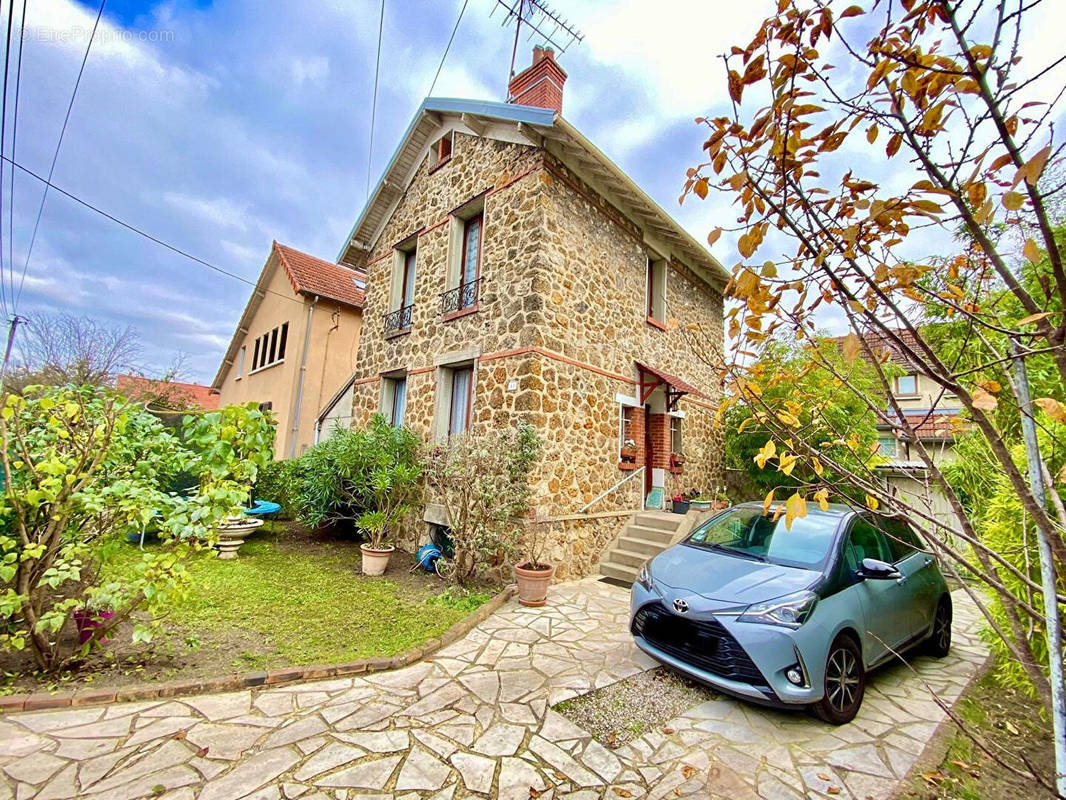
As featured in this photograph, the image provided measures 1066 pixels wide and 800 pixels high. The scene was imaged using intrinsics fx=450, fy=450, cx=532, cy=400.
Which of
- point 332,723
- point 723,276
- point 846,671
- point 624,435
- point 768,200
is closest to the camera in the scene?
point 768,200

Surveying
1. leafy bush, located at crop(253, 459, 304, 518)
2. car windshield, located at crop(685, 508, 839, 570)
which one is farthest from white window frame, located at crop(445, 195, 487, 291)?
car windshield, located at crop(685, 508, 839, 570)

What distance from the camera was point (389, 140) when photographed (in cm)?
1010

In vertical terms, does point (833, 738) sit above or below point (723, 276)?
below

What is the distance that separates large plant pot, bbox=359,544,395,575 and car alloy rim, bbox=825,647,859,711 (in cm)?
593

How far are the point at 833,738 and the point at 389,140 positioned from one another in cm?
1205

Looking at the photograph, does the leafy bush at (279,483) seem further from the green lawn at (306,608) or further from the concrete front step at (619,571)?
the concrete front step at (619,571)

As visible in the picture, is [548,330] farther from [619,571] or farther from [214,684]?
[214,684]

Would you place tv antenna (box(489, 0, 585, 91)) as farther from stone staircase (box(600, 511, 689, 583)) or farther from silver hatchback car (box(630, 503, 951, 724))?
silver hatchback car (box(630, 503, 951, 724))

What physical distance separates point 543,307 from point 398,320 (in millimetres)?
4281

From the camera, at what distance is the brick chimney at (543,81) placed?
8891 mm

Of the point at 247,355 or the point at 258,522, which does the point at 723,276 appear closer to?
the point at 258,522

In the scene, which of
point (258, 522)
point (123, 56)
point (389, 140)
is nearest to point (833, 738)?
point (258, 522)

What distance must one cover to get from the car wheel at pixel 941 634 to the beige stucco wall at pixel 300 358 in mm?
14026

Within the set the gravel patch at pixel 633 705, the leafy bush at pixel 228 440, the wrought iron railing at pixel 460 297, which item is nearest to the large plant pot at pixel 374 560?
the leafy bush at pixel 228 440
